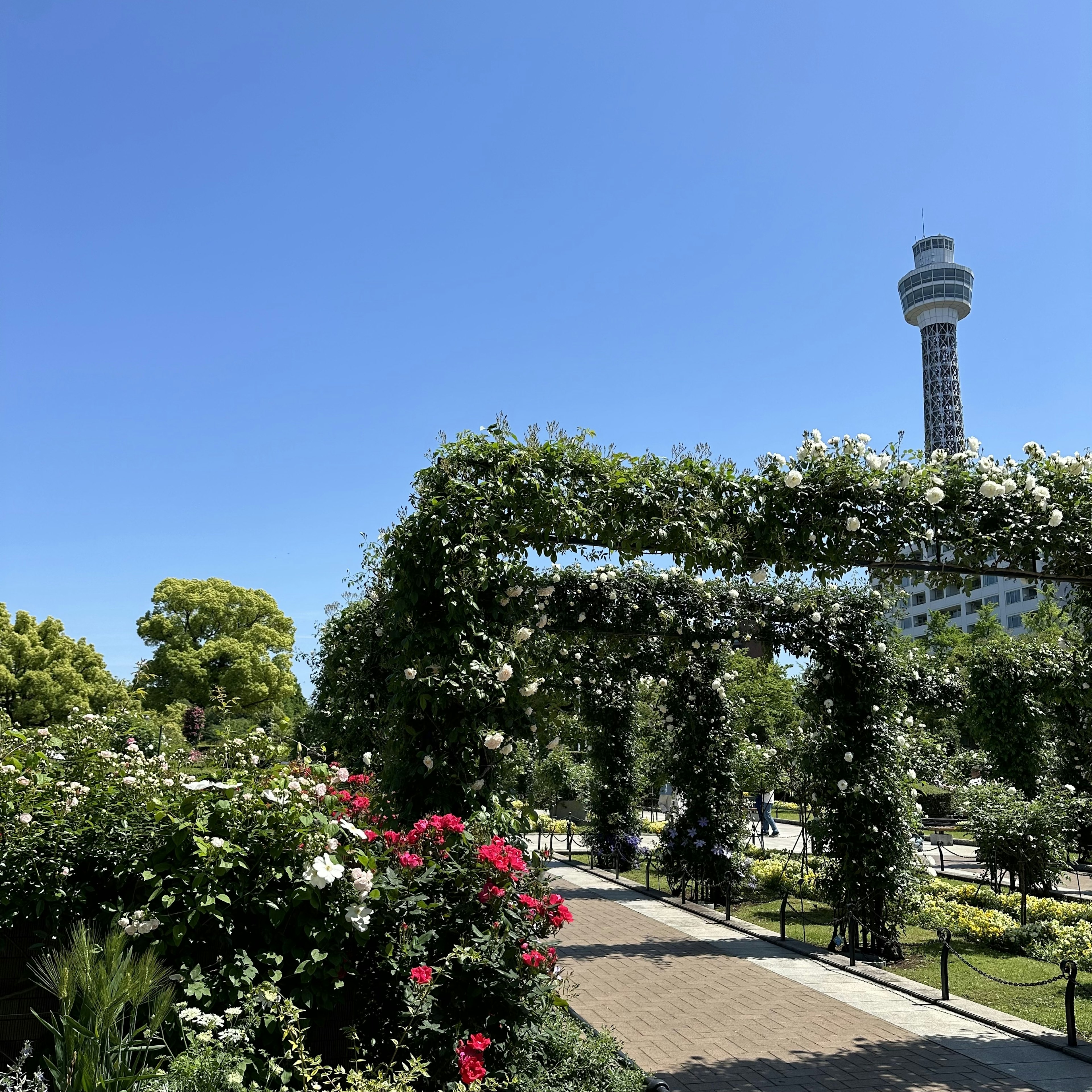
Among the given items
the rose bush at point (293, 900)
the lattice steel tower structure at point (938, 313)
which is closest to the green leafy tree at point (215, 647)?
the rose bush at point (293, 900)

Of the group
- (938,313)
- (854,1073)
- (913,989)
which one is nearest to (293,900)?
(854,1073)

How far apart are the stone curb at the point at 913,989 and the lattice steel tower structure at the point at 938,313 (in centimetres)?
9944

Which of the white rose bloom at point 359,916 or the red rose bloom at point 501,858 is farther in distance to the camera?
the red rose bloom at point 501,858

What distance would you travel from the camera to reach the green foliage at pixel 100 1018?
2830 mm

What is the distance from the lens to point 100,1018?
2830 mm

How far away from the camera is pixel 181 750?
19.2 ft

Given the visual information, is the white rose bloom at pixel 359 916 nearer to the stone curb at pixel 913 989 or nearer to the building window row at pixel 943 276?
the stone curb at pixel 913 989

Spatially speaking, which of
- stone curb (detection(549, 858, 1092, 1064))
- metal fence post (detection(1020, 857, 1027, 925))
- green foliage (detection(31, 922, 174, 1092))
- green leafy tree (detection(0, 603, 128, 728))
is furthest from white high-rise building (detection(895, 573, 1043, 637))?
green foliage (detection(31, 922, 174, 1092))

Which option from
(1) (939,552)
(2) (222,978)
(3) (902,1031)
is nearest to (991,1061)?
(3) (902,1031)

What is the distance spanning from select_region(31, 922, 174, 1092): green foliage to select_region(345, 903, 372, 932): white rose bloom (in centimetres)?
86

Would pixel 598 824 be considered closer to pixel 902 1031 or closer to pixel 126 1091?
pixel 902 1031

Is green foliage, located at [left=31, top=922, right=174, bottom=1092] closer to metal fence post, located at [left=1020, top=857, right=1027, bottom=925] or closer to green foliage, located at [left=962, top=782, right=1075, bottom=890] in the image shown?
metal fence post, located at [left=1020, top=857, right=1027, bottom=925]

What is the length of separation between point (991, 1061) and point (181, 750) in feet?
19.5

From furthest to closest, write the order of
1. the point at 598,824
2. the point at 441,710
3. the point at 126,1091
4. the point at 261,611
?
the point at 261,611 < the point at 598,824 < the point at 441,710 < the point at 126,1091
